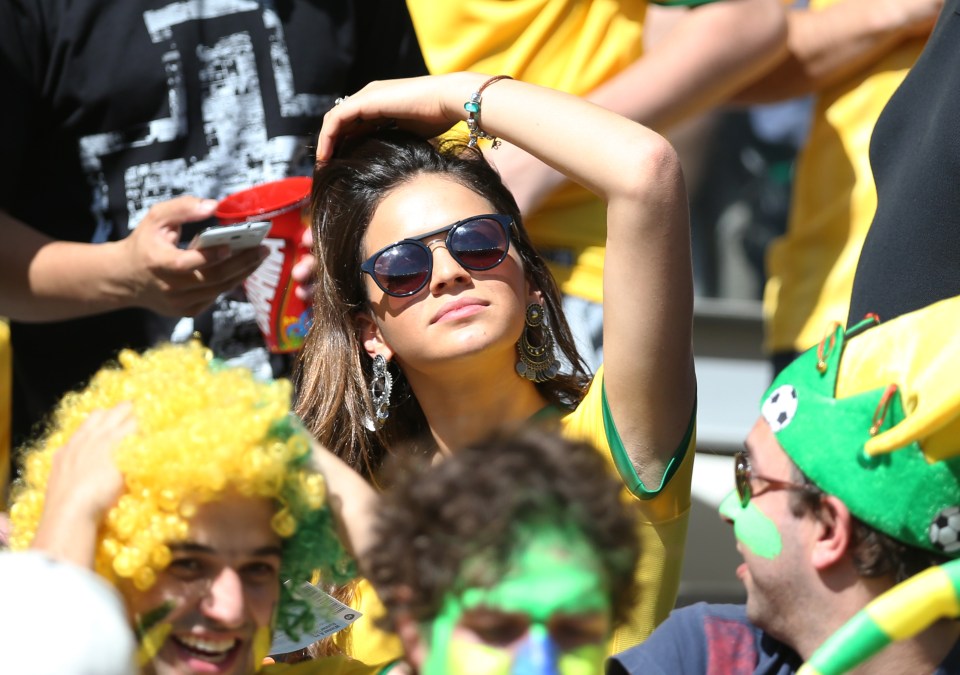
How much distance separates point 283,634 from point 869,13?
85.0 inches

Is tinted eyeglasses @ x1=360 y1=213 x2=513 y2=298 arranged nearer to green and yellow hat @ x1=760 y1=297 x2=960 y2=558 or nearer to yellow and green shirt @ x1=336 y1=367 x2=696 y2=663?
yellow and green shirt @ x1=336 y1=367 x2=696 y2=663

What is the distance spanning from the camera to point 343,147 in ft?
10.00

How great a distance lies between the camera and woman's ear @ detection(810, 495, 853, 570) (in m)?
2.23

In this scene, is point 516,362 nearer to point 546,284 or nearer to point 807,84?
point 546,284

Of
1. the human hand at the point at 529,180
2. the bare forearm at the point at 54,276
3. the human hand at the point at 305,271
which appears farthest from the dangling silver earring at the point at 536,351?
the bare forearm at the point at 54,276

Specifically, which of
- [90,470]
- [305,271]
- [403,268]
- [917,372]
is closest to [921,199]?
[917,372]

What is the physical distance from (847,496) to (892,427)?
0.13 meters

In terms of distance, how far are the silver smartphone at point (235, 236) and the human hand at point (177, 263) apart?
0.10 ft

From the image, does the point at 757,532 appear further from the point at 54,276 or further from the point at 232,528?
the point at 54,276

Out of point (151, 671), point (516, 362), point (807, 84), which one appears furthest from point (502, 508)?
point (807, 84)

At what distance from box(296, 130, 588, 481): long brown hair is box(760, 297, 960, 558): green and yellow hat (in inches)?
29.9

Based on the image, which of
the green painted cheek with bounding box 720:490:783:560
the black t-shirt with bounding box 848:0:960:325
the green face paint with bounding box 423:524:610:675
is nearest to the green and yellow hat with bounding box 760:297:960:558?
the green painted cheek with bounding box 720:490:783:560

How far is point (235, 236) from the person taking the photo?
2.77 meters

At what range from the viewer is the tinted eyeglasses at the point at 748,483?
227 cm
